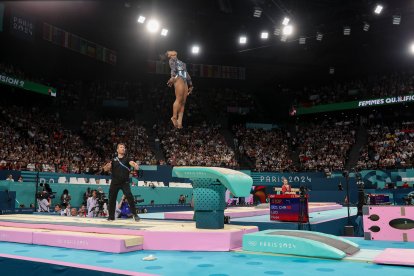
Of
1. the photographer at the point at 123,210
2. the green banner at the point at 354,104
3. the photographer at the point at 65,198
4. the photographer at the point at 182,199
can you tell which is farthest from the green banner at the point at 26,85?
the green banner at the point at 354,104

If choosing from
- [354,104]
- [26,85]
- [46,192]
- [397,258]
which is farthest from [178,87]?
[354,104]

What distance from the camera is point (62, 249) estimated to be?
5.55 meters

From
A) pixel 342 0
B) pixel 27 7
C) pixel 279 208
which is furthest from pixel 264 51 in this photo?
pixel 279 208

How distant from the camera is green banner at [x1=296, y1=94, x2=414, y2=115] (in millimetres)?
26367

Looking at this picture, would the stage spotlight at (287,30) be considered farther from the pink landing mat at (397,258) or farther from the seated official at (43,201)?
the pink landing mat at (397,258)

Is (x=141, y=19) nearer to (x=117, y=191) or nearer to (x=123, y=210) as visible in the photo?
(x=123, y=210)

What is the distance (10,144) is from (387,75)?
27.8 m

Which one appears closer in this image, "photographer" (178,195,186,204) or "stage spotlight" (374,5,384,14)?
"stage spotlight" (374,5,384,14)

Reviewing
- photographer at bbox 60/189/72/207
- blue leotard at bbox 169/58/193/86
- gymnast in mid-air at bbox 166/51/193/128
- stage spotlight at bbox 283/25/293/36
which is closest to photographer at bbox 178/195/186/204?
photographer at bbox 60/189/72/207

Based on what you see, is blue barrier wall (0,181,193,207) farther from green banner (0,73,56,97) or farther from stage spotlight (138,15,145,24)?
green banner (0,73,56,97)

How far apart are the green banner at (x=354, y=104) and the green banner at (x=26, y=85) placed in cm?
2008

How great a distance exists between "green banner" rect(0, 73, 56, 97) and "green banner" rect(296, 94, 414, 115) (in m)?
20.1

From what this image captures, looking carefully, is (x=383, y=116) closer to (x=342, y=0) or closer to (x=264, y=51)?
(x=264, y=51)

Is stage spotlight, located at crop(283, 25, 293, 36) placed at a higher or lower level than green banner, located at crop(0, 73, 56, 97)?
higher
